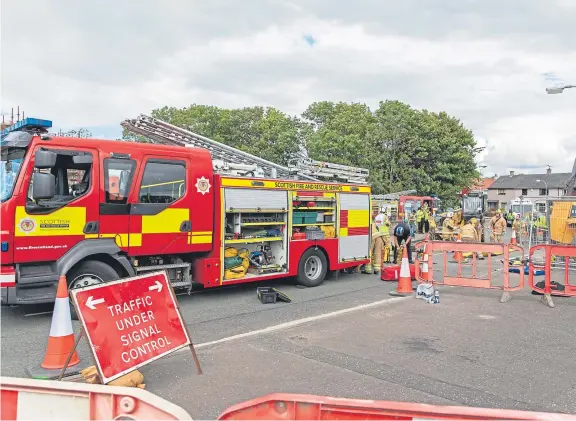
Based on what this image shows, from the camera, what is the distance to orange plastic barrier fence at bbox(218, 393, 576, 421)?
224cm

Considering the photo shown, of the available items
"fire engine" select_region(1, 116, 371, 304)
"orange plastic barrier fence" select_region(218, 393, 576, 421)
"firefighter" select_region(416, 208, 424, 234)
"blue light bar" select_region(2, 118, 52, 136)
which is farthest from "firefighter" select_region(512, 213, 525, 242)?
"orange plastic barrier fence" select_region(218, 393, 576, 421)

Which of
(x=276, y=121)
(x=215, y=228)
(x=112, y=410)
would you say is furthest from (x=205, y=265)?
(x=276, y=121)

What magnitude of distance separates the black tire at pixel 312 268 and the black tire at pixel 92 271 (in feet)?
13.1

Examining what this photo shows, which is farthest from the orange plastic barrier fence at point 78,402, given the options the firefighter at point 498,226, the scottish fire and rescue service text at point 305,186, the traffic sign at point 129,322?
the firefighter at point 498,226

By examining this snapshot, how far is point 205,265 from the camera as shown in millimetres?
8062

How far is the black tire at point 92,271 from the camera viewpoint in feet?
22.2

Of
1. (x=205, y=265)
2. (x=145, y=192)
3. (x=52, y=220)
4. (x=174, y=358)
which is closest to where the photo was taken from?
(x=174, y=358)

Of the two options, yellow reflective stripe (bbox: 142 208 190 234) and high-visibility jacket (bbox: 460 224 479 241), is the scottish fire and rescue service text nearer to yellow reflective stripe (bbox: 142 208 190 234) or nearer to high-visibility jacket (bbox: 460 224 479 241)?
yellow reflective stripe (bbox: 142 208 190 234)

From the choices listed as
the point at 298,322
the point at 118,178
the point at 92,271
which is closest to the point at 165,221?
the point at 118,178

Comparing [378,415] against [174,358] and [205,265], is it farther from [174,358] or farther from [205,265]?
[205,265]

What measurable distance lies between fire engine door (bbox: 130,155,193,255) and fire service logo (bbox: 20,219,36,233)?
4.46ft

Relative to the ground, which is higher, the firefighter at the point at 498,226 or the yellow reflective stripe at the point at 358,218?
the yellow reflective stripe at the point at 358,218

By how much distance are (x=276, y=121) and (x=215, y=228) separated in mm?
30553

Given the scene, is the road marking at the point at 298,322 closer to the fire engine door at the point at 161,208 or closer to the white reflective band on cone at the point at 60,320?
the white reflective band on cone at the point at 60,320
